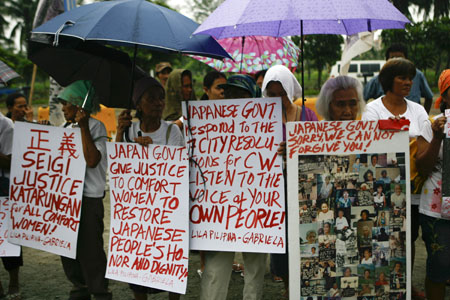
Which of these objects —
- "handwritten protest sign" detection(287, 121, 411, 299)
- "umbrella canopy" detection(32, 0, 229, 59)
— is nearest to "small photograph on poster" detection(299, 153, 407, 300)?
"handwritten protest sign" detection(287, 121, 411, 299)

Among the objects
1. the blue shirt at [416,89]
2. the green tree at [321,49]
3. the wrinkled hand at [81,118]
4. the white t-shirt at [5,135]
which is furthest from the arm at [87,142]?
the green tree at [321,49]

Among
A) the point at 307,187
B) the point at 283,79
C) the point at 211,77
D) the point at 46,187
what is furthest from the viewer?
the point at 211,77

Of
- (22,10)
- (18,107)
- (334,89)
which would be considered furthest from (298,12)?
(22,10)

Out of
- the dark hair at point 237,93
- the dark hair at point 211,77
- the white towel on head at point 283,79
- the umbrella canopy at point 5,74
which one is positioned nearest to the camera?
the dark hair at point 237,93

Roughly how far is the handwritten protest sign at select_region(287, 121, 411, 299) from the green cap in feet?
5.14

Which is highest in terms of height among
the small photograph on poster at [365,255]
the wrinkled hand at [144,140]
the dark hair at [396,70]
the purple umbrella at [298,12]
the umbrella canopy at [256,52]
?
the umbrella canopy at [256,52]

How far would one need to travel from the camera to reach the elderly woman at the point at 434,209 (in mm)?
3480

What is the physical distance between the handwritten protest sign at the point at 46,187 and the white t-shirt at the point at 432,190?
95.8 inches

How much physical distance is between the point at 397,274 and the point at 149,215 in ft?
5.38

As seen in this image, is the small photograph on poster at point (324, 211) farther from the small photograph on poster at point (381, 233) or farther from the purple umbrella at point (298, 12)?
the purple umbrella at point (298, 12)

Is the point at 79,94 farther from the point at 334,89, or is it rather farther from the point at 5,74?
the point at 334,89

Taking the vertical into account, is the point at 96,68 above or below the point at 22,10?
below

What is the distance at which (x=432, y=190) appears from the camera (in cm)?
360

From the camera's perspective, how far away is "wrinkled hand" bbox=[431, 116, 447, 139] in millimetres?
3301
